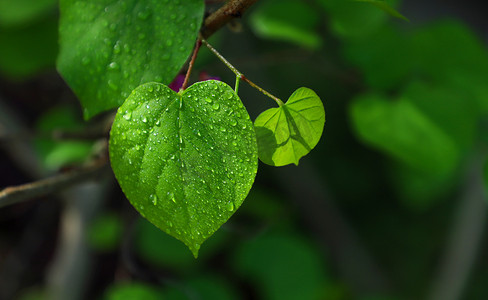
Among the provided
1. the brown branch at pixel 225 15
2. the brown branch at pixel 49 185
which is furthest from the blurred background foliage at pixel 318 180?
the brown branch at pixel 225 15

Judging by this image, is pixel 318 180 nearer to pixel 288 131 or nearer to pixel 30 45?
pixel 30 45

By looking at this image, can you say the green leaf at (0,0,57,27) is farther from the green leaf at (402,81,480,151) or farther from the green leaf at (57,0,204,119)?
the green leaf at (402,81,480,151)

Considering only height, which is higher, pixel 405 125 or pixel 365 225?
pixel 405 125

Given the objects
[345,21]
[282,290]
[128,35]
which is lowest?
[282,290]

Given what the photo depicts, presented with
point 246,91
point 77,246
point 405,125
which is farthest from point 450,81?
point 77,246

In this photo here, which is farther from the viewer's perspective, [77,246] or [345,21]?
[77,246]

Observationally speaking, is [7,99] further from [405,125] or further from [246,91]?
[405,125]

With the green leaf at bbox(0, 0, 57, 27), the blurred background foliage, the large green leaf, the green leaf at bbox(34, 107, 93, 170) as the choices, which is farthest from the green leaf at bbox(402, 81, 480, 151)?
the green leaf at bbox(0, 0, 57, 27)
